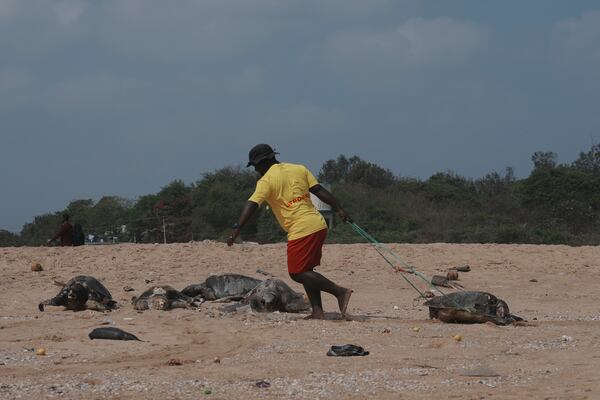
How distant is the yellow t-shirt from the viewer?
9875 millimetres

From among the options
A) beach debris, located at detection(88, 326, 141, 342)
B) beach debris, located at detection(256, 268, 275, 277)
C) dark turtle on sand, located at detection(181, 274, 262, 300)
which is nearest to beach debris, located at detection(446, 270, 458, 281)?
beach debris, located at detection(256, 268, 275, 277)

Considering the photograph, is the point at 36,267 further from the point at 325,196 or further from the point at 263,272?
the point at 325,196

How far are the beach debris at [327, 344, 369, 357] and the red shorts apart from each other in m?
2.13

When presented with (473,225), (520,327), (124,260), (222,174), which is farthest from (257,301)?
(222,174)

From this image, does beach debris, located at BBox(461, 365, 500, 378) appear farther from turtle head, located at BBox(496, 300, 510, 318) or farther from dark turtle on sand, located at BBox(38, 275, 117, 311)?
dark turtle on sand, located at BBox(38, 275, 117, 311)

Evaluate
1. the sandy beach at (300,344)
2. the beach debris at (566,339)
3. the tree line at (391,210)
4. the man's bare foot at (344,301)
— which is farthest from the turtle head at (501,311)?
the tree line at (391,210)

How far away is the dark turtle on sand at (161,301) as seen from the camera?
38.1 ft

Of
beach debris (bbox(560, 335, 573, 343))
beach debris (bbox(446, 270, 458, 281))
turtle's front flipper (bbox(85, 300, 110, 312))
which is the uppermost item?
beach debris (bbox(446, 270, 458, 281))

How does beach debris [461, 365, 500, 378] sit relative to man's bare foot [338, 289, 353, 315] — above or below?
below

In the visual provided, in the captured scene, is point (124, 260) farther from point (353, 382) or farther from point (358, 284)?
point (353, 382)

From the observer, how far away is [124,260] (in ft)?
54.9

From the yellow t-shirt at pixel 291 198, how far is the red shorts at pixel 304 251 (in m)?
0.06

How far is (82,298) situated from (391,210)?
2324 centimetres

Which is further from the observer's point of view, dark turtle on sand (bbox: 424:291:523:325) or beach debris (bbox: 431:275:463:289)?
beach debris (bbox: 431:275:463:289)
